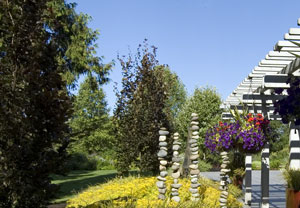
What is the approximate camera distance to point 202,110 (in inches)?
1081

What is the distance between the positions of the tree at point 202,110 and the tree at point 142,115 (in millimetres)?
15024

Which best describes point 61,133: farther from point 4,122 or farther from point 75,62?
point 75,62

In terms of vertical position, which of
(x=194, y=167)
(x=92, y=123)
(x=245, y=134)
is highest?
(x=92, y=123)

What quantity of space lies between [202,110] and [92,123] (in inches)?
453

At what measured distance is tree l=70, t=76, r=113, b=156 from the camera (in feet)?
110

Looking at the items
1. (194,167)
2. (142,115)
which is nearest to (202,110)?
(142,115)

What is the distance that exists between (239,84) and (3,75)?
6.05 m

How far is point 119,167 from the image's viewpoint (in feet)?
39.3

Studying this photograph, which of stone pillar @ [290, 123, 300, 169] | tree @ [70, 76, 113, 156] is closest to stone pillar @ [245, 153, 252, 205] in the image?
stone pillar @ [290, 123, 300, 169]

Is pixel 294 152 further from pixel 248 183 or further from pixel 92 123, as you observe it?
pixel 92 123

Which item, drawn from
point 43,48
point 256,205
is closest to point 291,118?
point 43,48

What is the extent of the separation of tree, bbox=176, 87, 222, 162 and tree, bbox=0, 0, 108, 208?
2176 cm

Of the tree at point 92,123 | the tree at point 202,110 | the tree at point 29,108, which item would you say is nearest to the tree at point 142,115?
the tree at point 29,108

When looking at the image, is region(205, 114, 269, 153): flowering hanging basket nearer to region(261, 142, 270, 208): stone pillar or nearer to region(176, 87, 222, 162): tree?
region(261, 142, 270, 208): stone pillar
